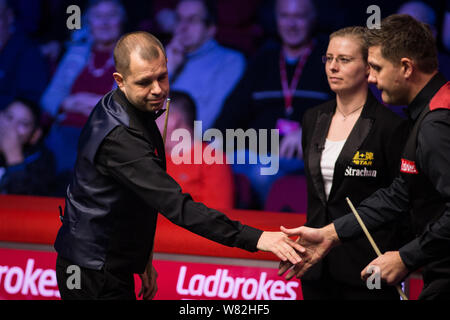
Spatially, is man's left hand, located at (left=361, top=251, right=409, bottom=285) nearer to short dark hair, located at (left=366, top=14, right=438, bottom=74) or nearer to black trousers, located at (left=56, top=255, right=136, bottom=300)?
short dark hair, located at (left=366, top=14, right=438, bottom=74)

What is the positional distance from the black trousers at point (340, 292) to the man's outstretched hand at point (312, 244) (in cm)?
14

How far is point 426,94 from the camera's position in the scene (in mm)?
2258

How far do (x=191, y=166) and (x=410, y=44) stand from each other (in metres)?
3.04

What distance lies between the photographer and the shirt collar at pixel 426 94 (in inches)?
88.6

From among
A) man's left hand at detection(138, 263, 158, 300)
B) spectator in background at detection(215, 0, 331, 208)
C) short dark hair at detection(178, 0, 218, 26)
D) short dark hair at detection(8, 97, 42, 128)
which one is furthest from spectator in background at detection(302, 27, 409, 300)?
short dark hair at detection(8, 97, 42, 128)

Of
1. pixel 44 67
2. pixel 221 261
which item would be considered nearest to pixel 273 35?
pixel 44 67

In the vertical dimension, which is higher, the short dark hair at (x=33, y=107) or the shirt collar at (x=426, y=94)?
the shirt collar at (x=426, y=94)

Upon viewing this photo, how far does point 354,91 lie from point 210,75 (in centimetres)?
302

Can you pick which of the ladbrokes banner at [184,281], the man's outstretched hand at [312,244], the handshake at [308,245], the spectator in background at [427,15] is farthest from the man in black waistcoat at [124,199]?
the spectator in background at [427,15]

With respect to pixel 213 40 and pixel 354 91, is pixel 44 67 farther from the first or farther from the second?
pixel 354 91

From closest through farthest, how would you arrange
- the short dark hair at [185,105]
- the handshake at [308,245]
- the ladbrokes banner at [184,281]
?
the handshake at [308,245] → the ladbrokes banner at [184,281] → the short dark hair at [185,105]

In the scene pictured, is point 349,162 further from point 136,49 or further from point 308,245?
point 136,49

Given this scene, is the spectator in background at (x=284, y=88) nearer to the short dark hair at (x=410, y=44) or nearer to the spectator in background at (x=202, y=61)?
the spectator in background at (x=202, y=61)

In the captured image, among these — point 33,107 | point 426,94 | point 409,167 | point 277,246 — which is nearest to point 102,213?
point 277,246
